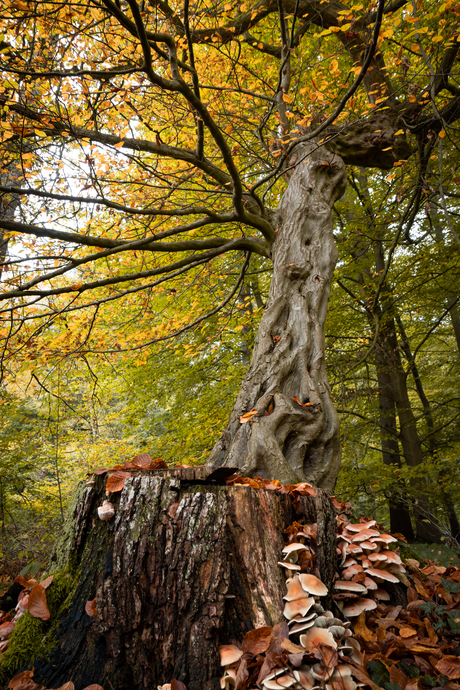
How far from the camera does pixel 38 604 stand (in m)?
1.84

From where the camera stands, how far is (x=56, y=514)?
700 cm

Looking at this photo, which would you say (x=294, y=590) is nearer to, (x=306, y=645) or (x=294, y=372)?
(x=306, y=645)

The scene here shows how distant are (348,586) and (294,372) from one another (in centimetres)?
201

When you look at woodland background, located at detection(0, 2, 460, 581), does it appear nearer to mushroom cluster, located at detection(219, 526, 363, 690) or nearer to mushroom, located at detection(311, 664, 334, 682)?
mushroom cluster, located at detection(219, 526, 363, 690)

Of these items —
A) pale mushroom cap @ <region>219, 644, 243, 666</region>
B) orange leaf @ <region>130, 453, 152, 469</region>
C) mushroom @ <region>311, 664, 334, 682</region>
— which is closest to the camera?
mushroom @ <region>311, 664, 334, 682</region>

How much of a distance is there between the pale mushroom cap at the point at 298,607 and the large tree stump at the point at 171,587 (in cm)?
9

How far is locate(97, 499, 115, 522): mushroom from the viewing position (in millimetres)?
1912

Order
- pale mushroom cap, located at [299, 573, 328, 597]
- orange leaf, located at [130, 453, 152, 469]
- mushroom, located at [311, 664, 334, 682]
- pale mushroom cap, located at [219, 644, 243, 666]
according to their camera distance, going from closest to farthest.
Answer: mushroom, located at [311, 664, 334, 682]
pale mushroom cap, located at [219, 644, 243, 666]
pale mushroom cap, located at [299, 573, 328, 597]
orange leaf, located at [130, 453, 152, 469]

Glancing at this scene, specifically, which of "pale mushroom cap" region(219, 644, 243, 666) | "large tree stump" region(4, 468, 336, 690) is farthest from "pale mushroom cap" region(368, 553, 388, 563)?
"pale mushroom cap" region(219, 644, 243, 666)

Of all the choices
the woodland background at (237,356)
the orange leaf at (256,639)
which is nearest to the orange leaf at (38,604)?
the orange leaf at (256,639)

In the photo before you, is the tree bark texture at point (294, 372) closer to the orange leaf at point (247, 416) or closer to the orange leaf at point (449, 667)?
the orange leaf at point (247, 416)

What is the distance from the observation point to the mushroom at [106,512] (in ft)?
6.27

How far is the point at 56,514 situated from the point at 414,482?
23.5 feet

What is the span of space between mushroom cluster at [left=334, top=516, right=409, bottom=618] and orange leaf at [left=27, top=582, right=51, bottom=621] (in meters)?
1.46
